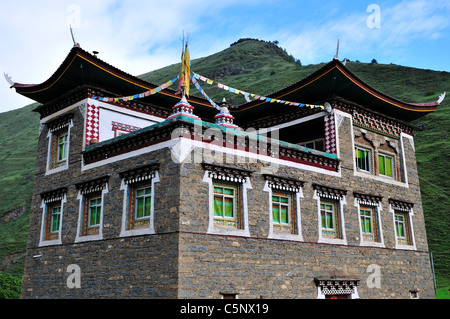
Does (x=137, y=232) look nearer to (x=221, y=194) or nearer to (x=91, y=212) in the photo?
(x=221, y=194)

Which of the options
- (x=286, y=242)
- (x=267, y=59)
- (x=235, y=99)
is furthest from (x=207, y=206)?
(x=267, y=59)

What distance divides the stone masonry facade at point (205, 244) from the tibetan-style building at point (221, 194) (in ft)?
0.16

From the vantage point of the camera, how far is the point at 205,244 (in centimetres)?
1207

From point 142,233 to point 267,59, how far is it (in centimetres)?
10750

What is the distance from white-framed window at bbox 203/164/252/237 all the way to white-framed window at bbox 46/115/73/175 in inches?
248

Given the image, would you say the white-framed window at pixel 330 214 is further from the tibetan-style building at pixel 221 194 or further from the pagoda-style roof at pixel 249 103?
the pagoda-style roof at pixel 249 103

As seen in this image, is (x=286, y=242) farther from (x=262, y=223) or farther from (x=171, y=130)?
(x=171, y=130)

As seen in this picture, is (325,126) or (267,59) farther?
(267,59)

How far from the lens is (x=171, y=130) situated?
12.6m

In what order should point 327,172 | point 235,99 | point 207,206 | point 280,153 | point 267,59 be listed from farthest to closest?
point 267,59 < point 235,99 < point 327,172 < point 280,153 < point 207,206

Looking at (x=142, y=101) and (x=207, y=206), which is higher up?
(x=142, y=101)

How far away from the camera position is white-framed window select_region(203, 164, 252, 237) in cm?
1261

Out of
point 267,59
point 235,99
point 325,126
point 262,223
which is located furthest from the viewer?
point 267,59

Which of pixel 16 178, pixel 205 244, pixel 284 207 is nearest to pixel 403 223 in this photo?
pixel 284 207
